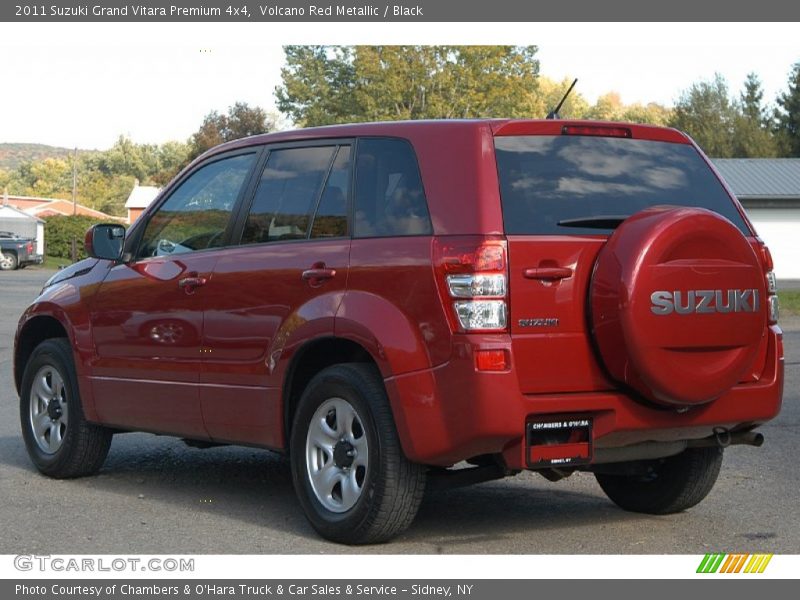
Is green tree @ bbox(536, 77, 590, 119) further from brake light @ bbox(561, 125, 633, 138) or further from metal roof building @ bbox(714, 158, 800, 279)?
brake light @ bbox(561, 125, 633, 138)

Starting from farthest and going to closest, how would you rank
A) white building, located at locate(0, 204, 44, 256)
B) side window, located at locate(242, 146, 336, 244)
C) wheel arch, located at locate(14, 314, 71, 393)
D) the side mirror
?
white building, located at locate(0, 204, 44, 256)
wheel arch, located at locate(14, 314, 71, 393)
the side mirror
side window, located at locate(242, 146, 336, 244)

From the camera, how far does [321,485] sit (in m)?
6.33

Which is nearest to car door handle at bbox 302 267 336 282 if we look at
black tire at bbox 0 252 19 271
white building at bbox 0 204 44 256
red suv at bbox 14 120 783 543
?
red suv at bbox 14 120 783 543

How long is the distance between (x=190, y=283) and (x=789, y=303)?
2198 cm

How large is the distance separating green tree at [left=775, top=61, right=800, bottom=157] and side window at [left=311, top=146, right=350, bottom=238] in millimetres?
67477

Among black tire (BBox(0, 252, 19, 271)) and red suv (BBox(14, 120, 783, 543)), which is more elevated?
red suv (BBox(14, 120, 783, 543))

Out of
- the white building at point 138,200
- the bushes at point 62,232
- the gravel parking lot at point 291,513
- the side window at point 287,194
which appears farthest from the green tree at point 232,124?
the side window at point 287,194

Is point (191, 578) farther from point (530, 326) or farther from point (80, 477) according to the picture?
point (80, 477)

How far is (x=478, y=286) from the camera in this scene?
18.4ft

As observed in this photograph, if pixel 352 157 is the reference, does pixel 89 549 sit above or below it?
below

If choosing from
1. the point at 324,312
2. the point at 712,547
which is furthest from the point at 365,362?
the point at 712,547

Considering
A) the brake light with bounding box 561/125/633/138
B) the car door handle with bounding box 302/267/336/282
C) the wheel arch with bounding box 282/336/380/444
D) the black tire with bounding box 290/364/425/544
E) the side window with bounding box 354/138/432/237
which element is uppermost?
the brake light with bounding box 561/125/633/138

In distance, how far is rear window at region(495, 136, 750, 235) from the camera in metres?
5.86

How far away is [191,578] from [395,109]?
5926 cm
